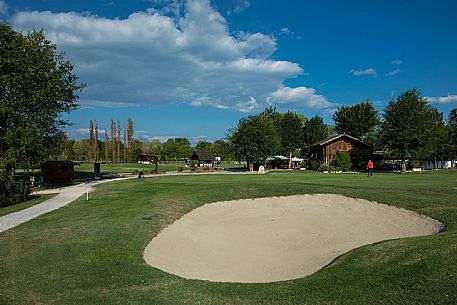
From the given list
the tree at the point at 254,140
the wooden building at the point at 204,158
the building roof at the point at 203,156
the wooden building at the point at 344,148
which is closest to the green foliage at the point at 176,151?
the building roof at the point at 203,156

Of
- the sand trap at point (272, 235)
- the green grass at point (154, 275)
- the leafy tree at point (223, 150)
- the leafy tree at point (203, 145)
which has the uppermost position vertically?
the leafy tree at point (203, 145)

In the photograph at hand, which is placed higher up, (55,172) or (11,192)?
(55,172)

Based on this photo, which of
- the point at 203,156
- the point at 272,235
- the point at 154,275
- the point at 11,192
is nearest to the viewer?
the point at 154,275

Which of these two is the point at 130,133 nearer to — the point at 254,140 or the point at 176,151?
the point at 176,151

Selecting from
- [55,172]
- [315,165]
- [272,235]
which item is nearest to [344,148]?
[315,165]

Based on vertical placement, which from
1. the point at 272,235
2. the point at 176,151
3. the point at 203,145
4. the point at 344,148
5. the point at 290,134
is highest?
the point at 203,145

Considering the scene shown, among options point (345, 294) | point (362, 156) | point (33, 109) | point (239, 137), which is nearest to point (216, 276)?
point (345, 294)

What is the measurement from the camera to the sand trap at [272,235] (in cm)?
1110

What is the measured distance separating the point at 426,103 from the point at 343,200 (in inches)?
1821

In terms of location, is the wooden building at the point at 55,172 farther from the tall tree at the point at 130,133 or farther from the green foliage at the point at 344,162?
the tall tree at the point at 130,133

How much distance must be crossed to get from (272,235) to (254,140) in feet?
161

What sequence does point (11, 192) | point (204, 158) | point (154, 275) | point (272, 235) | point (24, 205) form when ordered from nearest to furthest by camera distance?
point (154, 275) → point (272, 235) → point (24, 205) → point (11, 192) → point (204, 158)

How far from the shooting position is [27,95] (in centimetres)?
2858

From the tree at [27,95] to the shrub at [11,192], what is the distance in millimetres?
1376
